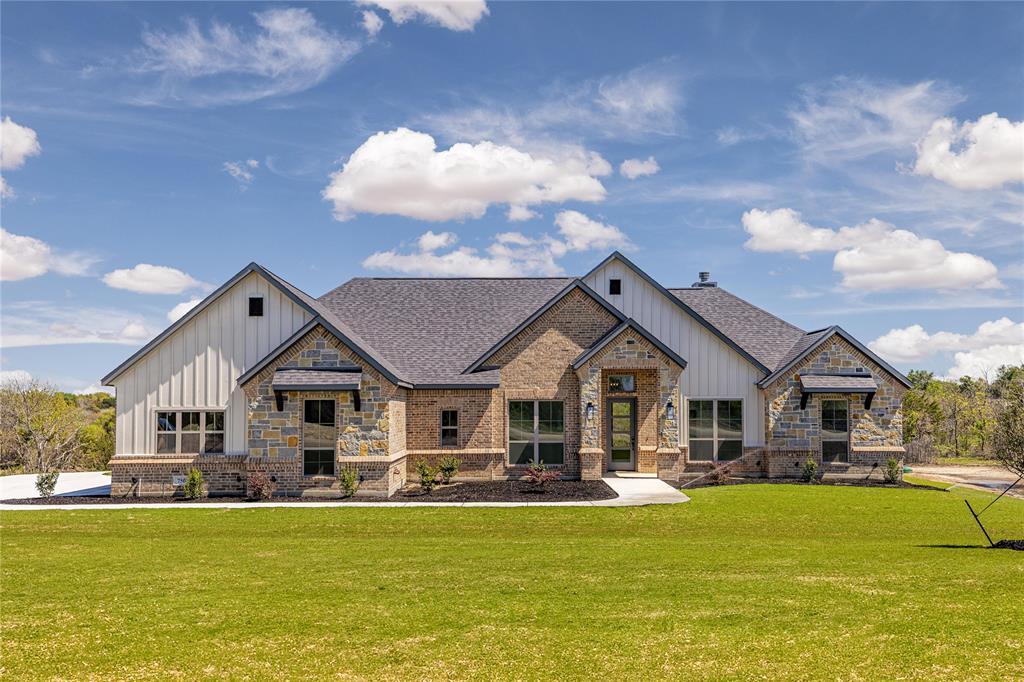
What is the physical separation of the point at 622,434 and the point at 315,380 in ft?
33.7

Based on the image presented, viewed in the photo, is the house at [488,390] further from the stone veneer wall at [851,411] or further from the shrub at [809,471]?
the shrub at [809,471]

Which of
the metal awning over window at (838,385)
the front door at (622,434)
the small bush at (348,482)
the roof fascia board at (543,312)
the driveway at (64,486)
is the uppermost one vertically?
the roof fascia board at (543,312)

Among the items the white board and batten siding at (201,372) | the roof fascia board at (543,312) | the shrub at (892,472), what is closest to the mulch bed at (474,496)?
the white board and batten siding at (201,372)

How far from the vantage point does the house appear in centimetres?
2127

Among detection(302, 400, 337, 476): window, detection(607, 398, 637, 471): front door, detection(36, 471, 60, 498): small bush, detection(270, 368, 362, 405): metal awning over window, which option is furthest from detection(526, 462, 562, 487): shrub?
detection(36, 471, 60, 498): small bush

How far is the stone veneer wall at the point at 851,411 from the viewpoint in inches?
965

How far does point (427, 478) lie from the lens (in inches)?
845

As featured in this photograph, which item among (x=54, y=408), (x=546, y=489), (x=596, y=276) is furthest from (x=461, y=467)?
(x=54, y=408)

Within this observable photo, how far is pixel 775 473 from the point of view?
79.9 feet

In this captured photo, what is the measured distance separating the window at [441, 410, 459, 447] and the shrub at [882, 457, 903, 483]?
14.2 m

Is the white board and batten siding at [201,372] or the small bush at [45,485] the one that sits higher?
the white board and batten siding at [201,372]

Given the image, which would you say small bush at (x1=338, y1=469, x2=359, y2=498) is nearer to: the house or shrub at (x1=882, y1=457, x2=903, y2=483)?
the house

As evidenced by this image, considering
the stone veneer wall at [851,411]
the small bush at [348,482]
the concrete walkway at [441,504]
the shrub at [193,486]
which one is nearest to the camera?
the concrete walkway at [441,504]

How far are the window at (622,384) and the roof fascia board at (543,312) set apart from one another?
75.5 inches
